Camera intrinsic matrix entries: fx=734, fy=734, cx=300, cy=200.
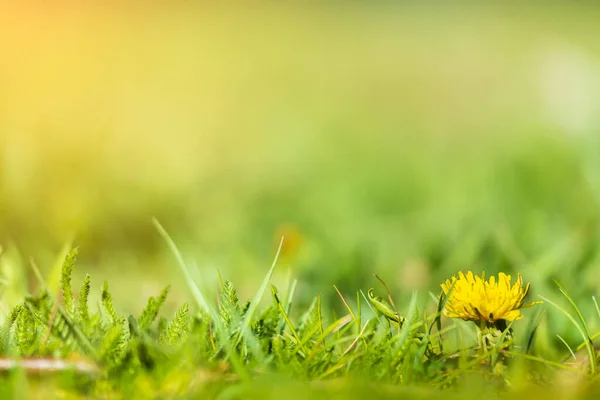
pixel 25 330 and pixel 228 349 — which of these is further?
pixel 25 330

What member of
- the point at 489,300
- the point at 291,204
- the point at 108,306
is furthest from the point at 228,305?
the point at 291,204

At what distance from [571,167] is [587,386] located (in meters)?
2.52

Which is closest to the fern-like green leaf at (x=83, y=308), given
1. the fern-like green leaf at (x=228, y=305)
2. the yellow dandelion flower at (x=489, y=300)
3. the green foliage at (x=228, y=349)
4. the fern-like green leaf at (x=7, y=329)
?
the green foliage at (x=228, y=349)

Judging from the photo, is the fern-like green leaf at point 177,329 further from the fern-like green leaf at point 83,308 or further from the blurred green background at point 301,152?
the blurred green background at point 301,152

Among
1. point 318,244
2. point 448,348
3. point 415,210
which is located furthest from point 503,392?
point 415,210

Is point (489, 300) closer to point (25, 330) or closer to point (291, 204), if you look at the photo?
point (25, 330)

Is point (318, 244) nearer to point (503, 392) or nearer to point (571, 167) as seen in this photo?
point (571, 167)

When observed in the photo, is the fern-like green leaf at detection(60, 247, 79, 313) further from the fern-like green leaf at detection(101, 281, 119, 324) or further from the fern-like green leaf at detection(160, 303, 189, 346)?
the fern-like green leaf at detection(160, 303, 189, 346)

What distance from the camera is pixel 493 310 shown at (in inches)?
51.6

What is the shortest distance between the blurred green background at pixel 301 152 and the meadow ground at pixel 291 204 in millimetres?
17

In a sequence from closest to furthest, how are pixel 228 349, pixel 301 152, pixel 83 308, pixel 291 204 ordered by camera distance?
1. pixel 228 349
2. pixel 83 308
3. pixel 291 204
4. pixel 301 152

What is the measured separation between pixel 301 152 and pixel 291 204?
82cm

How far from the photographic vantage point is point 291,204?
11.8 ft

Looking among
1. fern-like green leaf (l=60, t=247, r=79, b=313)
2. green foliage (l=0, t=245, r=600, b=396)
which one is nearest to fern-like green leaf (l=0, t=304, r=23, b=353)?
green foliage (l=0, t=245, r=600, b=396)
